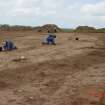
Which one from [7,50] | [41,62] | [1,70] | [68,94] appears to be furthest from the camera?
[7,50]

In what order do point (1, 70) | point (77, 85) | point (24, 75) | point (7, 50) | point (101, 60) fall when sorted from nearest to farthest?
point (77, 85) → point (24, 75) → point (1, 70) → point (101, 60) → point (7, 50)

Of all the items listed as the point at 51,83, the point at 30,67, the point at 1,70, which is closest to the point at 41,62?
the point at 30,67

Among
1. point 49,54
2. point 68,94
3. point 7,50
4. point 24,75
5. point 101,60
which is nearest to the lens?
point 68,94

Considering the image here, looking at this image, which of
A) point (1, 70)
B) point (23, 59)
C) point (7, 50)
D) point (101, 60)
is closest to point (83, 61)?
point (101, 60)

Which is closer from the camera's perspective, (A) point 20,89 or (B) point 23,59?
(A) point 20,89

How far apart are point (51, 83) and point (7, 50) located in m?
11.9

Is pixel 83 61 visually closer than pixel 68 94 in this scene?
No

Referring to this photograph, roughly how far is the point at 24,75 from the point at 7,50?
10.0 metres

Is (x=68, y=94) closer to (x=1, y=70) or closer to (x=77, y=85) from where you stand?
(x=77, y=85)

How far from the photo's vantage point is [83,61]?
19.5 m

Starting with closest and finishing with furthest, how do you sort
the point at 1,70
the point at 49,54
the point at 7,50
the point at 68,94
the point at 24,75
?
1. the point at 68,94
2. the point at 24,75
3. the point at 1,70
4. the point at 49,54
5. the point at 7,50

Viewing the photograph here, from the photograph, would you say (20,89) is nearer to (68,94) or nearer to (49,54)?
(68,94)

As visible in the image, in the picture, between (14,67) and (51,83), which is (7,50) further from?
(51,83)

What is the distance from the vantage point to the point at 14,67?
1720 cm
